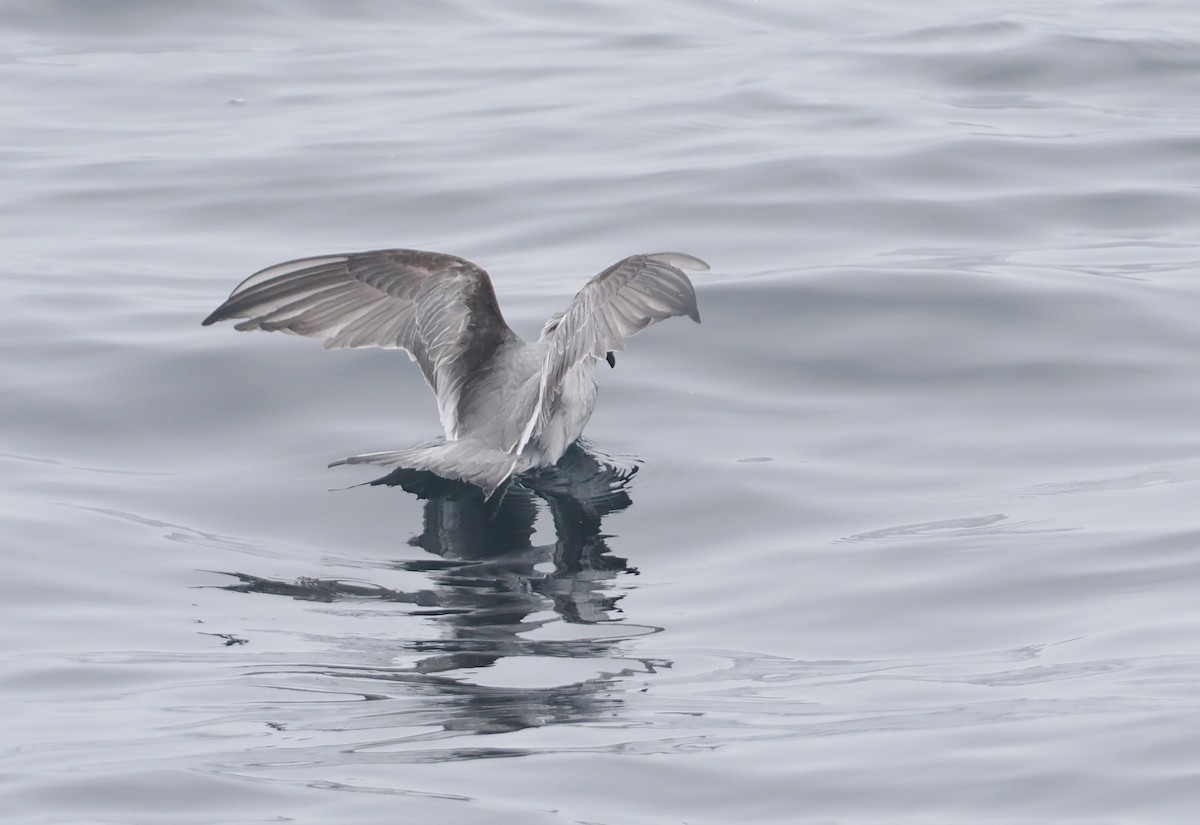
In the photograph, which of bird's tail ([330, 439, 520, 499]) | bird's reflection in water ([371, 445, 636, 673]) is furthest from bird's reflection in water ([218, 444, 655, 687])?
bird's tail ([330, 439, 520, 499])

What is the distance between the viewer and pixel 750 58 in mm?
15938

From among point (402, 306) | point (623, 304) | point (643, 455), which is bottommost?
point (643, 455)

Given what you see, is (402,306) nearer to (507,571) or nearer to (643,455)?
(643,455)

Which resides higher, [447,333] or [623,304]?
[623,304]

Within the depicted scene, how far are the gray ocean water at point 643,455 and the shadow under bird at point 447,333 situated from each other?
386 millimetres

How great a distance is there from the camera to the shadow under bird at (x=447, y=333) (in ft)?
23.7

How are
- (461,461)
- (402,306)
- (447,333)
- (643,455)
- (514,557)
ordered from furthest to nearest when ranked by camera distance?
(402,306) < (447,333) < (643,455) < (461,461) < (514,557)

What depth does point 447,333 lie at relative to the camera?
762 cm

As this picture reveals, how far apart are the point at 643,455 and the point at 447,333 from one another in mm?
1086

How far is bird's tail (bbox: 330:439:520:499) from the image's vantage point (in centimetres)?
677

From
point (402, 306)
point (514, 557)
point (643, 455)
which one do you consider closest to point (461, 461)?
point (514, 557)

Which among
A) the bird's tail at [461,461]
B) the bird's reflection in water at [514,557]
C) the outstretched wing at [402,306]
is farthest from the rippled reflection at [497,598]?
the outstretched wing at [402,306]

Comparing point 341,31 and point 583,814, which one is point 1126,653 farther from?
point 341,31

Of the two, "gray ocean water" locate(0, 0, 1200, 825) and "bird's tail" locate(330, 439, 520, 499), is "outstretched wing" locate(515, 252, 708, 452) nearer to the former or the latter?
Result: "bird's tail" locate(330, 439, 520, 499)
